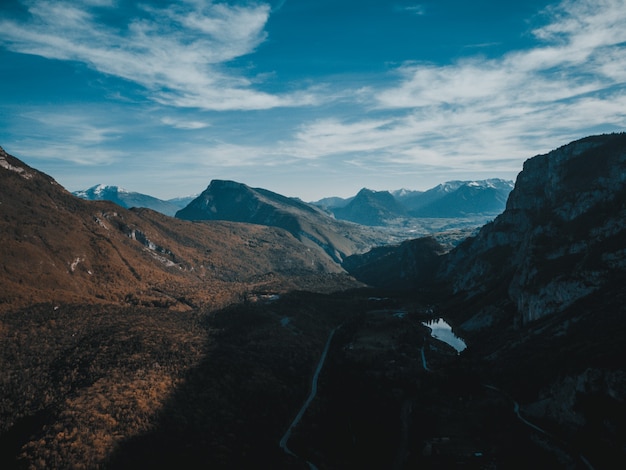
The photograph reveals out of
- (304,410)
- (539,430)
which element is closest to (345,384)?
(304,410)

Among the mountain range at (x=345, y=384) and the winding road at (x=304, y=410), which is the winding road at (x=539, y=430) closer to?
the mountain range at (x=345, y=384)

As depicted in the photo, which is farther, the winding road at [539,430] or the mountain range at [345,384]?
the mountain range at [345,384]

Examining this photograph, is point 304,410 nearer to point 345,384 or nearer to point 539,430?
point 345,384

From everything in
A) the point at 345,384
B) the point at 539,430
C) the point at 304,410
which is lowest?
the point at 304,410

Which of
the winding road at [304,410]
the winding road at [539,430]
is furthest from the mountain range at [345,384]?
the winding road at [304,410]

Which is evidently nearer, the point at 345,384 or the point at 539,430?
the point at 539,430

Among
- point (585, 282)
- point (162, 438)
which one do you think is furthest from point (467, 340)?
point (162, 438)

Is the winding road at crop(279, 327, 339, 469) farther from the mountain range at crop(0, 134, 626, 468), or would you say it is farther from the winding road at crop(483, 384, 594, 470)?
the winding road at crop(483, 384, 594, 470)

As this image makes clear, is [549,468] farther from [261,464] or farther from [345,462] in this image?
[261,464]

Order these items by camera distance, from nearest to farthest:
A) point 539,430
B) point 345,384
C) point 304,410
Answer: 1. point 539,430
2. point 304,410
3. point 345,384

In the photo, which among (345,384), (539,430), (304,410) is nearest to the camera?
(539,430)

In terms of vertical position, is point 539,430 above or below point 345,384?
A: above
